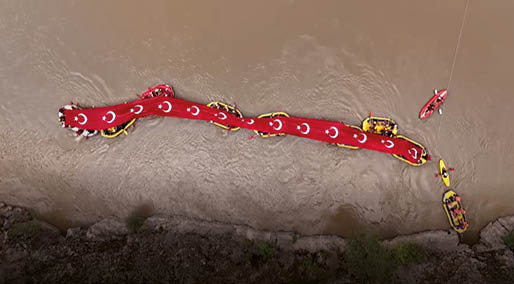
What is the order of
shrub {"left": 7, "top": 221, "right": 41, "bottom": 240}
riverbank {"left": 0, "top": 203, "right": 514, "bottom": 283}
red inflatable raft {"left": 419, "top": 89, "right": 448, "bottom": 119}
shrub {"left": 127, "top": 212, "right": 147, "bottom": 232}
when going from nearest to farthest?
riverbank {"left": 0, "top": 203, "right": 514, "bottom": 283} → shrub {"left": 7, "top": 221, "right": 41, "bottom": 240} → shrub {"left": 127, "top": 212, "right": 147, "bottom": 232} → red inflatable raft {"left": 419, "top": 89, "right": 448, "bottom": 119}

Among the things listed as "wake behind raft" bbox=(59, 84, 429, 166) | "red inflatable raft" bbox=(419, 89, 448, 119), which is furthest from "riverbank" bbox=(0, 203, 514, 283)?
"red inflatable raft" bbox=(419, 89, 448, 119)

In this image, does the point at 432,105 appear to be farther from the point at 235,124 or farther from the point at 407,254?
the point at 235,124

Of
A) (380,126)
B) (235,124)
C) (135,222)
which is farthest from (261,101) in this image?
(135,222)

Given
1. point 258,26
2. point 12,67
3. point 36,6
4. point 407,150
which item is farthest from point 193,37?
point 407,150

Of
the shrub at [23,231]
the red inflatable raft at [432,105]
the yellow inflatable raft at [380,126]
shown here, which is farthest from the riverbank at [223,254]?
→ the red inflatable raft at [432,105]

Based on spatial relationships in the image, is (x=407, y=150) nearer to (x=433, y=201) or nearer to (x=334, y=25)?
(x=433, y=201)

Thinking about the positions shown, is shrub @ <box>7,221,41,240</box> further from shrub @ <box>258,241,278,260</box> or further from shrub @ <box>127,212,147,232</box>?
shrub @ <box>258,241,278,260</box>
